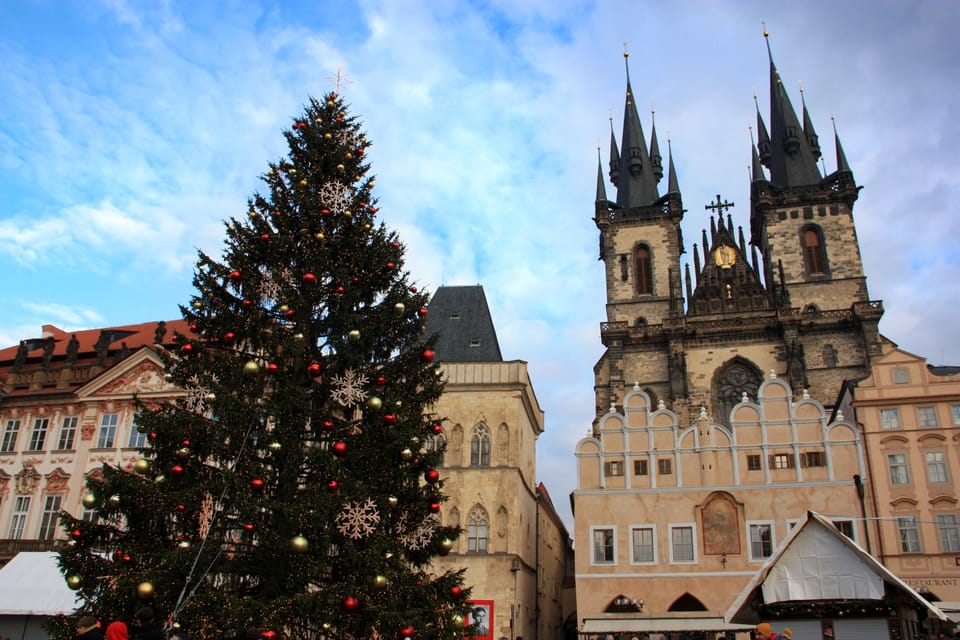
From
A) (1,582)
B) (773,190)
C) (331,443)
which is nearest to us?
(331,443)

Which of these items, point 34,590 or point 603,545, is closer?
point 34,590

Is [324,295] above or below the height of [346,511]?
above

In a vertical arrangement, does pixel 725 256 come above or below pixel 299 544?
above

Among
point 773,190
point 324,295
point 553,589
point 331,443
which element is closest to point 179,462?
point 331,443

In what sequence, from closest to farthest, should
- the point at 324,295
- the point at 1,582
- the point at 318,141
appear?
the point at 324,295, the point at 318,141, the point at 1,582

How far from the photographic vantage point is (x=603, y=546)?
24.7 metres

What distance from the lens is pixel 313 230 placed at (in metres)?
11.9

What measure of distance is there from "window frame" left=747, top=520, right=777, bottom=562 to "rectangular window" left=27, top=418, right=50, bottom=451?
2315cm

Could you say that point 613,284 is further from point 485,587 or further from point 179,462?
point 179,462

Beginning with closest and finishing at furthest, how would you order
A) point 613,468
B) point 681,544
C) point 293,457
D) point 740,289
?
point 293,457 < point 681,544 < point 613,468 < point 740,289

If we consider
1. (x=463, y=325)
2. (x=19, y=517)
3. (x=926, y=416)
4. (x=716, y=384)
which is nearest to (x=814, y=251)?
(x=716, y=384)

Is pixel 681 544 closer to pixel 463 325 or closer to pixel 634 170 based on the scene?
pixel 463 325

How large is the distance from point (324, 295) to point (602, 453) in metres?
16.6

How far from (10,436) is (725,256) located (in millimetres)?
38685
